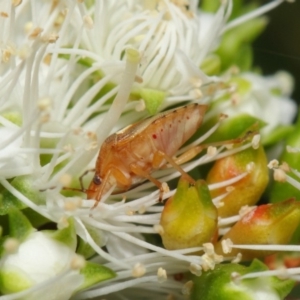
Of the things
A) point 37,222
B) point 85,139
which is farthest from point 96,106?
point 37,222

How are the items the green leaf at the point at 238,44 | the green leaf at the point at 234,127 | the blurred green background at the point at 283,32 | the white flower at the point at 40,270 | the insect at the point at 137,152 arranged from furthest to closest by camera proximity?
the blurred green background at the point at 283,32
the green leaf at the point at 238,44
the green leaf at the point at 234,127
the insect at the point at 137,152
the white flower at the point at 40,270

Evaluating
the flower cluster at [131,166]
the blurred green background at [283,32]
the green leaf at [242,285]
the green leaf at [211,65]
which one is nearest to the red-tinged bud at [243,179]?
the flower cluster at [131,166]

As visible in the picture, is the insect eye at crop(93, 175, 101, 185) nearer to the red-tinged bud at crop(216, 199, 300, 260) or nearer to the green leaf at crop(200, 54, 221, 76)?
the red-tinged bud at crop(216, 199, 300, 260)

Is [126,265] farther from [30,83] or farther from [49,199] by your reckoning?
[30,83]

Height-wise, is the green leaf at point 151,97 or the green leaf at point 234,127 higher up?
the green leaf at point 151,97

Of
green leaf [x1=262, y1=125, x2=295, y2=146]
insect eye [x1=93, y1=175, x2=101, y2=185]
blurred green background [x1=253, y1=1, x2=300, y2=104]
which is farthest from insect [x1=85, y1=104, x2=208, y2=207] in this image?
blurred green background [x1=253, y1=1, x2=300, y2=104]

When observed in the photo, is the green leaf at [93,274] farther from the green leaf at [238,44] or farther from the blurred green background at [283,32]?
the blurred green background at [283,32]

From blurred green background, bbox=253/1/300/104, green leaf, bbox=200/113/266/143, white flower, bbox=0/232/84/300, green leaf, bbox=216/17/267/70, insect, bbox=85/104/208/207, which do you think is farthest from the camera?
blurred green background, bbox=253/1/300/104
